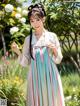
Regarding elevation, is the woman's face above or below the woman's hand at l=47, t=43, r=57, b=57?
above

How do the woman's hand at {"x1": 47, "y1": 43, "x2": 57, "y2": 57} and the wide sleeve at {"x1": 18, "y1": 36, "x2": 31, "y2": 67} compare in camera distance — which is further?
the wide sleeve at {"x1": 18, "y1": 36, "x2": 31, "y2": 67}

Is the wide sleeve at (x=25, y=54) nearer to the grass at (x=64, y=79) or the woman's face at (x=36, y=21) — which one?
the woman's face at (x=36, y=21)

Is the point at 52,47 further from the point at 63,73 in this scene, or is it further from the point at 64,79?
the point at 63,73

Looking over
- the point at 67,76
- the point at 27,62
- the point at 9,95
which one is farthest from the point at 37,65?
the point at 67,76

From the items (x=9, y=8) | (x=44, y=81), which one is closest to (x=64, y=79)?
(x=9, y=8)

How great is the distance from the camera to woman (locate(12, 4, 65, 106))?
450cm

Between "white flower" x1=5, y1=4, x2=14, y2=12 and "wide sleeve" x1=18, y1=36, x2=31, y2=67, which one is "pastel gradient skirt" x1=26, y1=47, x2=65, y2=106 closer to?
"wide sleeve" x1=18, y1=36, x2=31, y2=67

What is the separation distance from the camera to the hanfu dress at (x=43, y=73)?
4527 mm

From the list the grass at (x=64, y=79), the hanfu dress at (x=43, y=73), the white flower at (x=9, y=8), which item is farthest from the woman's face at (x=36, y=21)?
the white flower at (x=9, y=8)

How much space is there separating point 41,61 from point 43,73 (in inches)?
5.2

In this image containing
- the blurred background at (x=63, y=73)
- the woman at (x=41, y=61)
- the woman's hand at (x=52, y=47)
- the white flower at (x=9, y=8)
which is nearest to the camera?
the woman's hand at (x=52, y=47)

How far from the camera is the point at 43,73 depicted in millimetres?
4547

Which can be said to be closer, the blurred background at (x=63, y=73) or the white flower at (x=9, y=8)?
the blurred background at (x=63, y=73)

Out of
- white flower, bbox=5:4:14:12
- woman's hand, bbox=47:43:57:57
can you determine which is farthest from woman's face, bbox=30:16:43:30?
white flower, bbox=5:4:14:12
